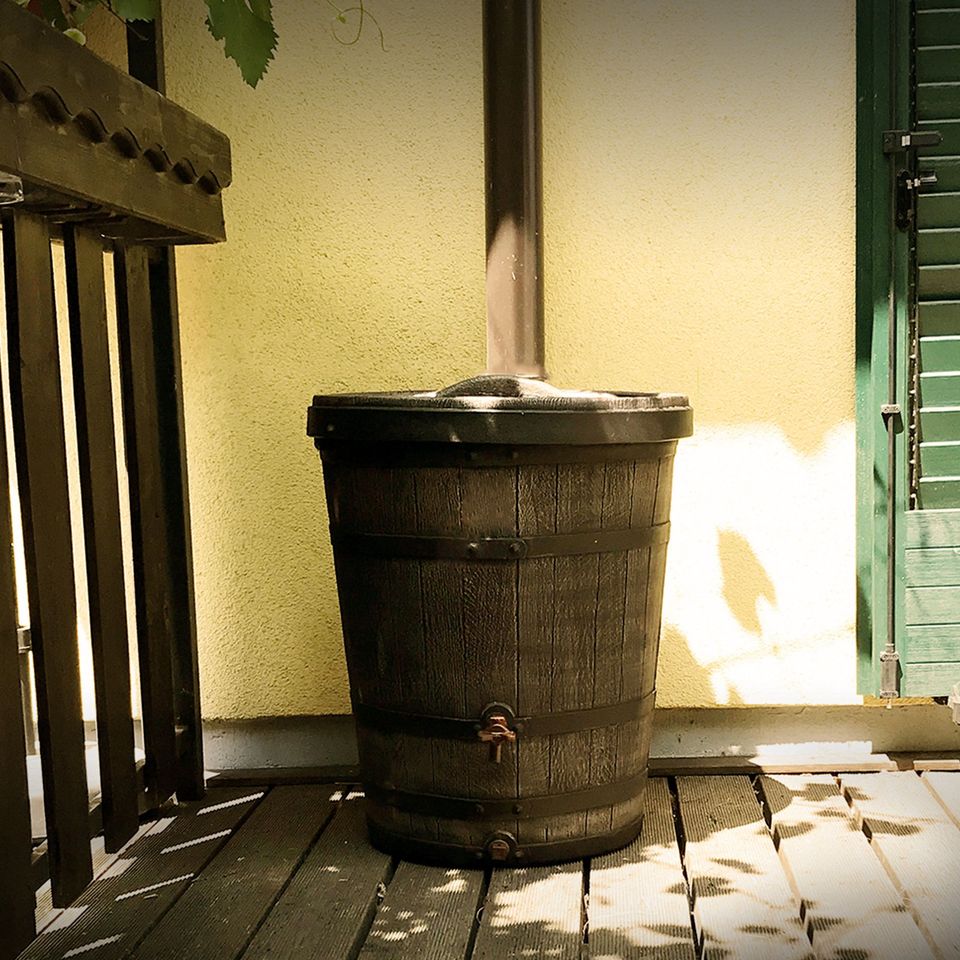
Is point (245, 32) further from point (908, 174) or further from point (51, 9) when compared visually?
point (908, 174)

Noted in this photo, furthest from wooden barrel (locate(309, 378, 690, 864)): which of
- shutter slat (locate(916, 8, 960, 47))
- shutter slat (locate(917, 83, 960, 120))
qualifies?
shutter slat (locate(916, 8, 960, 47))

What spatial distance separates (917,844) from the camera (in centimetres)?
304

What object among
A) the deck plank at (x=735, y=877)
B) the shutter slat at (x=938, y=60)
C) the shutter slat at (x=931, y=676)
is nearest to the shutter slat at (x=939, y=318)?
the shutter slat at (x=938, y=60)

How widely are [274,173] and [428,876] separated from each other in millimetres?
1969

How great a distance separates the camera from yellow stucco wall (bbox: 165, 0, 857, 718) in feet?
11.6

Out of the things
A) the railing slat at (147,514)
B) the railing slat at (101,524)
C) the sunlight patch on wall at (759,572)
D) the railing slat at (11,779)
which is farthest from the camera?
the sunlight patch on wall at (759,572)

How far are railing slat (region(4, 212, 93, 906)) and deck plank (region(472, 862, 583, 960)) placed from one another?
0.87m

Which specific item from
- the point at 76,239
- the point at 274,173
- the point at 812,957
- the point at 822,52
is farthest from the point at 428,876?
the point at 822,52

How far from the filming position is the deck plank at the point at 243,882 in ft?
8.50

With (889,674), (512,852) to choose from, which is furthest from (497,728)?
(889,674)

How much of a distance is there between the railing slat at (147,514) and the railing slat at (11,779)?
75cm

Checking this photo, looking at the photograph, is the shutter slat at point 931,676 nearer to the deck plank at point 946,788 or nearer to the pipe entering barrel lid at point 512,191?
the deck plank at point 946,788

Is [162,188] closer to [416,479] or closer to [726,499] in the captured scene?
[416,479]

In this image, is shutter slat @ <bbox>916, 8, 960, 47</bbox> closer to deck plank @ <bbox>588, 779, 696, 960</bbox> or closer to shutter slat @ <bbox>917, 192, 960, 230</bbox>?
shutter slat @ <bbox>917, 192, 960, 230</bbox>
